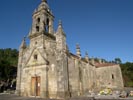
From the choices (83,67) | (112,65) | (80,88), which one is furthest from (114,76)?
(80,88)

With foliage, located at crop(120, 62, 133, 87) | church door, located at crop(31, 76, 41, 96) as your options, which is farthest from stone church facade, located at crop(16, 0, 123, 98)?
foliage, located at crop(120, 62, 133, 87)

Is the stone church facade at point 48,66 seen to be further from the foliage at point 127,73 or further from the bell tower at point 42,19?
the foliage at point 127,73

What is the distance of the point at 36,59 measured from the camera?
2005 centimetres

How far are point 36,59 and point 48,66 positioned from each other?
2.58 m

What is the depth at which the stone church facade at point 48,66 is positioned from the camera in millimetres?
17250

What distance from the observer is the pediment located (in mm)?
18938

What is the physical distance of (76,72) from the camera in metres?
21.1

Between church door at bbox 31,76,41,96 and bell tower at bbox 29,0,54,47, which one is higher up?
Answer: bell tower at bbox 29,0,54,47

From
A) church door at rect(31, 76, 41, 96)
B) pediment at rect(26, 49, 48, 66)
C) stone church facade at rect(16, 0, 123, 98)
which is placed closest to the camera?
Answer: stone church facade at rect(16, 0, 123, 98)

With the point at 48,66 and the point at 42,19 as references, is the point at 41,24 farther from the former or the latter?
the point at 48,66

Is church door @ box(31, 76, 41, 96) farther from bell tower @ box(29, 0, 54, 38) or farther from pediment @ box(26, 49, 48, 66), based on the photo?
bell tower @ box(29, 0, 54, 38)

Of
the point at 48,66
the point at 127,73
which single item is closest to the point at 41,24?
the point at 48,66

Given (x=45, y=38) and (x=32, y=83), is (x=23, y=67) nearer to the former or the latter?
(x=32, y=83)

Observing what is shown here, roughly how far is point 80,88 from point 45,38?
9467mm
